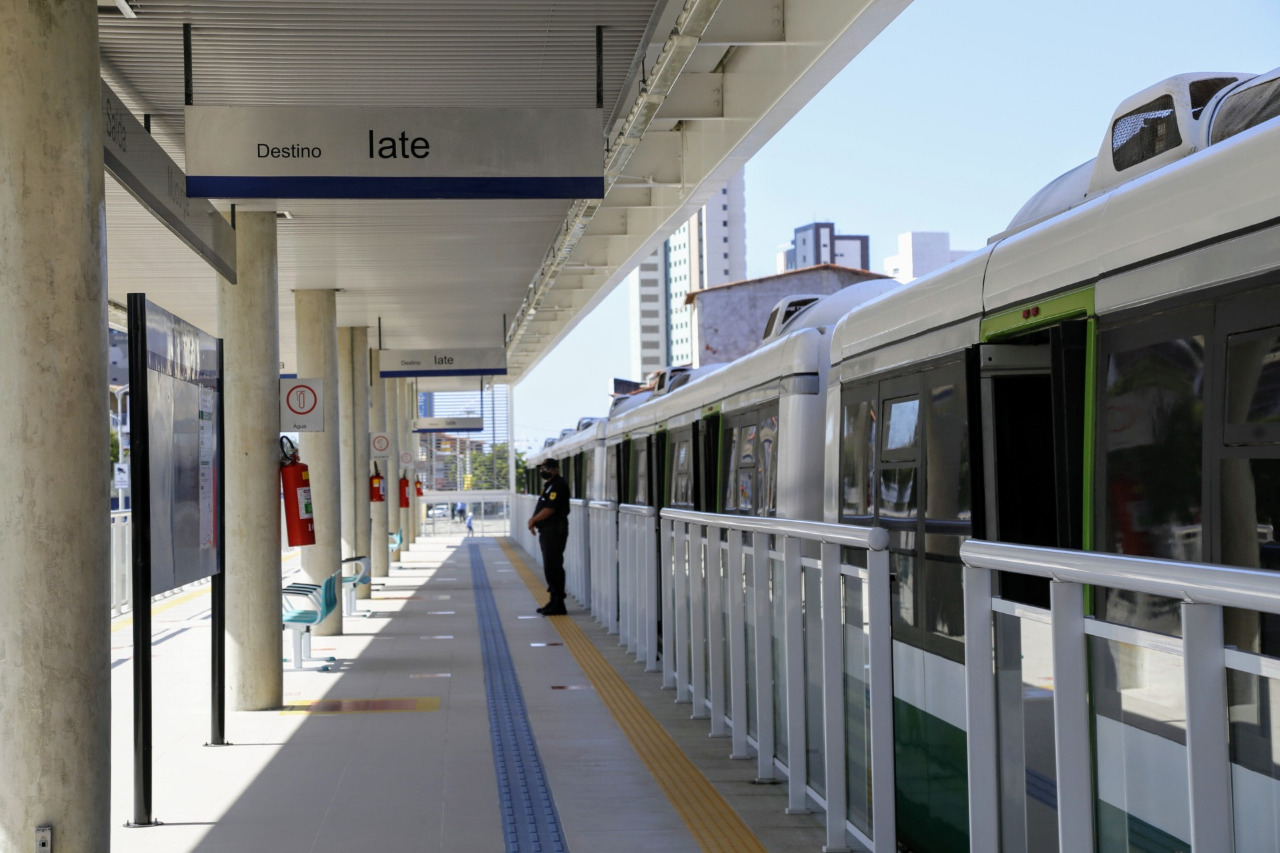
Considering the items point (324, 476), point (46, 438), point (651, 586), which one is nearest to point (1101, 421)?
point (46, 438)

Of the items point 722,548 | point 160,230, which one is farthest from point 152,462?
point 160,230

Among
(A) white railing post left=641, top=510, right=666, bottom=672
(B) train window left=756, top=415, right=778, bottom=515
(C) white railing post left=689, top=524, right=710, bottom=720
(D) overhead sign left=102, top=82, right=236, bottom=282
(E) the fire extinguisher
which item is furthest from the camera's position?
(A) white railing post left=641, top=510, right=666, bottom=672

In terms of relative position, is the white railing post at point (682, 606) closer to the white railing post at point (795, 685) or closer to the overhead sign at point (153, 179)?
the white railing post at point (795, 685)

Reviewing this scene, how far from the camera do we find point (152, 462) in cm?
585

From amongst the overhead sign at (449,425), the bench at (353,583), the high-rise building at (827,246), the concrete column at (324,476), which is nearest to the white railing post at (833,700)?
the concrete column at (324,476)

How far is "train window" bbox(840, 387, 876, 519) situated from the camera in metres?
6.29

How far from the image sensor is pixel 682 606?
8.88 meters

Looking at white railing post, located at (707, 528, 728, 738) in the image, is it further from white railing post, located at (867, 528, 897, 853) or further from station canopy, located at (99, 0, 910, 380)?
white railing post, located at (867, 528, 897, 853)

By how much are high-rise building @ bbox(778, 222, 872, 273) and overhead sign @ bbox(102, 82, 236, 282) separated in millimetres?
132011

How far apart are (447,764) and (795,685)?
2328mm

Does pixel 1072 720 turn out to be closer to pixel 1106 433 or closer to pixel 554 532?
pixel 1106 433

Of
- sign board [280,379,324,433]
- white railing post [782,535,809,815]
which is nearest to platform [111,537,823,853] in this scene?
white railing post [782,535,809,815]

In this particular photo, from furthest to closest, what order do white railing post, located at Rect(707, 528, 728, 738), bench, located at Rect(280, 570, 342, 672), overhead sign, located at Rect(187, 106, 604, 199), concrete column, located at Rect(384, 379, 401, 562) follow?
concrete column, located at Rect(384, 379, 401, 562)
bench, located at Rect(280, 570, 342, 672)
white railing post, located at Rect(707, 528, 728, 738)
overhead sign, located at Rect(187, 106, 604, 199)

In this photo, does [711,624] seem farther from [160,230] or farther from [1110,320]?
[160,230]
